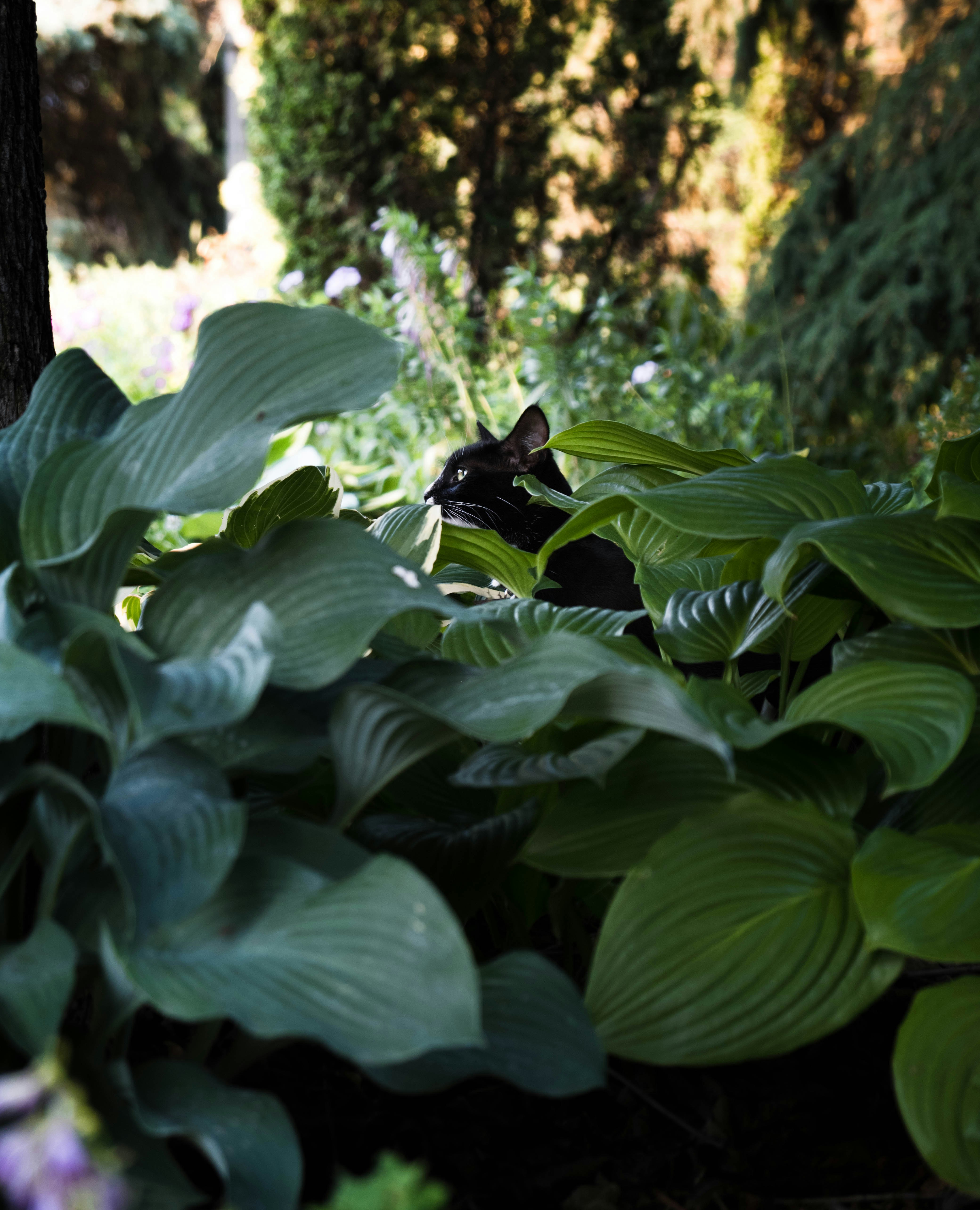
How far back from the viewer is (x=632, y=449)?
1.17 metres

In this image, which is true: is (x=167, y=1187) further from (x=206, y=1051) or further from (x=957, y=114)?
(x=957, y=114)

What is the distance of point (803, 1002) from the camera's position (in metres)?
0.65

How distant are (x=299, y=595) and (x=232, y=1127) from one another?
0.35 meters

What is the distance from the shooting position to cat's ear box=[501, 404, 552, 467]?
2027 mm

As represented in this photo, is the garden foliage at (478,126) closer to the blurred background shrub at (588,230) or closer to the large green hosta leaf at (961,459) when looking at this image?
the blurred background shrub at (588,230)

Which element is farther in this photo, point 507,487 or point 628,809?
point 507,487

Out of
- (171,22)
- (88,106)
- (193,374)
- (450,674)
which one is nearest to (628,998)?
(450,674)

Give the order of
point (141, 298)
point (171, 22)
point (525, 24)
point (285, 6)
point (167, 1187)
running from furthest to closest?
1. point (171, 22)
2. point (141, 298)
3. point (525, 24)
4. point (285, 6)
5. point (167, 1187)

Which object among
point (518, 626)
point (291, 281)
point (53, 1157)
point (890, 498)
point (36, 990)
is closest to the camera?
point (53, 1157)

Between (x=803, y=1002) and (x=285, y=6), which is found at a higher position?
(x=285, y=6)

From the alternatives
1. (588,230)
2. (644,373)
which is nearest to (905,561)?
(644,373)

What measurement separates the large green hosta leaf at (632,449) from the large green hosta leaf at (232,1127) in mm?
770

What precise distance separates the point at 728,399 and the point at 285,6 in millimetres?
3788

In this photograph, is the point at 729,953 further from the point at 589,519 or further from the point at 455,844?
the point at 589,519
